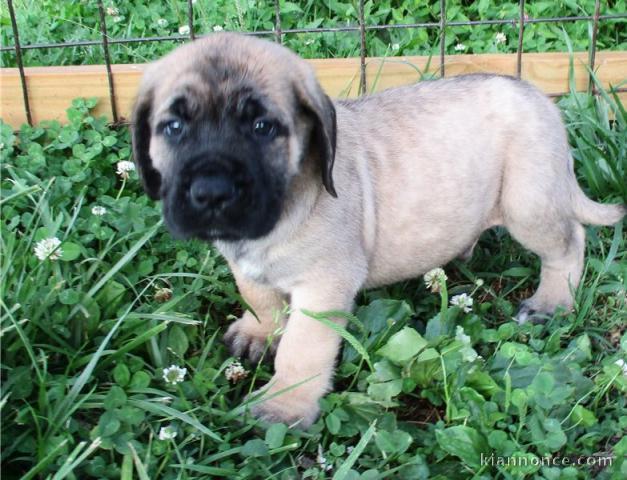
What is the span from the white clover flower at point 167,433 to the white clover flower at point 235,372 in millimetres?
409

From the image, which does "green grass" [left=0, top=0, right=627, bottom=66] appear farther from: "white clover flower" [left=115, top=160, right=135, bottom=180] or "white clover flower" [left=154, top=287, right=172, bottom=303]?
"white clover flower" [left=154, top=287, right=172, bottom=303]

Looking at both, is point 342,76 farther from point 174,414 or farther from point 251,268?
point 174,414

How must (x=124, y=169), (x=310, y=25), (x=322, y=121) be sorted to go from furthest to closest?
(x=310, y=25)
(x=124, y=169)
(x=322, y=121)

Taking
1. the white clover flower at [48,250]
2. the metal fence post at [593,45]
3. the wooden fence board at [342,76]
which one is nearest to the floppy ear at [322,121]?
the white clover flower at [48,250]

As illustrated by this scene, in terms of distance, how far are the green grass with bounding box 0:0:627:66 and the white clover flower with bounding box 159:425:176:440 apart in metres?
2.76

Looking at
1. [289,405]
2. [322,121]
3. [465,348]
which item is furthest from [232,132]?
[465,348]

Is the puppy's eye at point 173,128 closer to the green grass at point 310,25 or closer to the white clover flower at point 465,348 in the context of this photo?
the white clover flower at point 465,348

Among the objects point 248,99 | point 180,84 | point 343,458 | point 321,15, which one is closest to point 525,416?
point 343,458

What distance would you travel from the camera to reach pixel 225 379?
111 inches

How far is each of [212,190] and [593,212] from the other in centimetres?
187

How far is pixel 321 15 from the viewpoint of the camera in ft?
17.8

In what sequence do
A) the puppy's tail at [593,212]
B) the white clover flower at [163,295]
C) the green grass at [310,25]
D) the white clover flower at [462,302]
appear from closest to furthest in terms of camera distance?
the white clover flower at [462,302]
the white clover flower at [163,295]
the puppy's tail at [593,212]
the green grass at [310,25]

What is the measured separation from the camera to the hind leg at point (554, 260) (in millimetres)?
3271

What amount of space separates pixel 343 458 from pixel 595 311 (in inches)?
54.5
